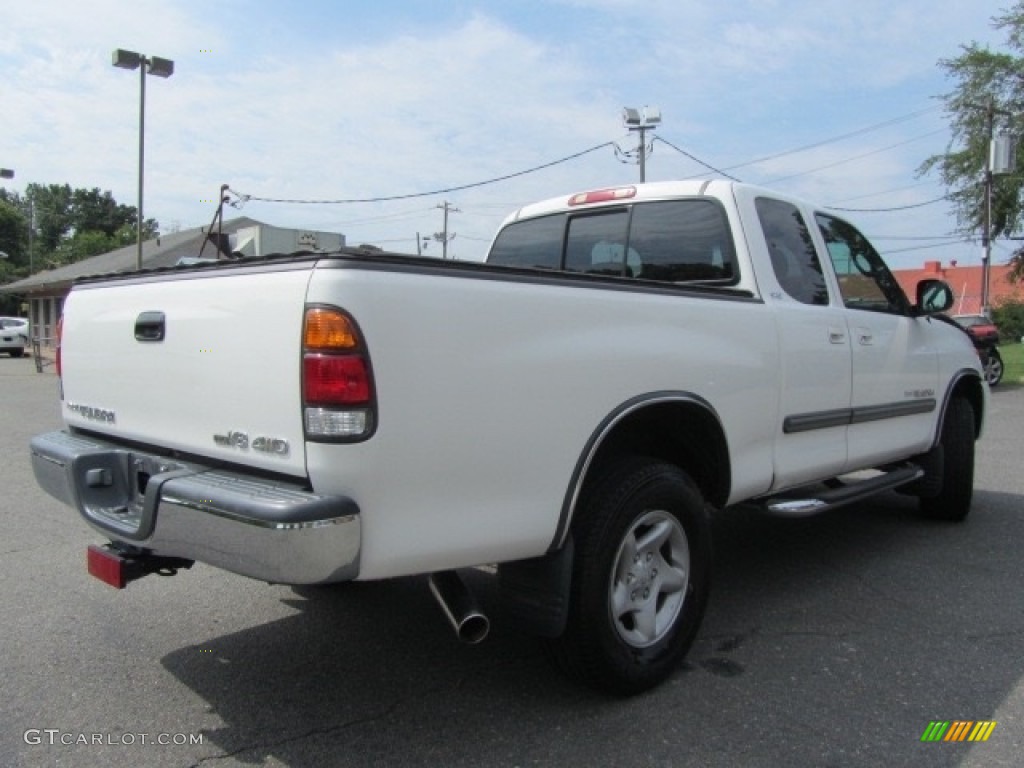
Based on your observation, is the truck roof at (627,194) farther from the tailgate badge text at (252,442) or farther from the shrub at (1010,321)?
the shrub at (1010,321)

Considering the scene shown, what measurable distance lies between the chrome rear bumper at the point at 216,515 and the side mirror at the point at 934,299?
419 cm

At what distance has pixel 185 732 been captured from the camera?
2986mm

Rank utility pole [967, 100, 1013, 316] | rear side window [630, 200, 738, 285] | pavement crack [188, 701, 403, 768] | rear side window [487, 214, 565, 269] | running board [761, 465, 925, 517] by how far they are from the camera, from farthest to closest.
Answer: utility pole [967, 100, 1013, 316]
rear side window [487, 214, 565, 269]
rear side window [630, 200, 738, 285]
running board [761, 465, 925, 517]
pavement crack [188, 701, 403, 768]

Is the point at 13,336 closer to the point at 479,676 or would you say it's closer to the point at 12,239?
the point at 479,676

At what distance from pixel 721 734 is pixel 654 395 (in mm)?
1228

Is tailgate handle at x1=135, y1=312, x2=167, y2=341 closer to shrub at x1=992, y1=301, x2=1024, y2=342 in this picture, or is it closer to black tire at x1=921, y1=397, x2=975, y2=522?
black tire at x1=921, y1=397, x2=975, y2=522

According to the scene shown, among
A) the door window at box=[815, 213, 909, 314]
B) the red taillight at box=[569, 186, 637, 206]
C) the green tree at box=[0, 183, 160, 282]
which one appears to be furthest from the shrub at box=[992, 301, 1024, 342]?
the green tree at box=[0, 183, 160, 282]

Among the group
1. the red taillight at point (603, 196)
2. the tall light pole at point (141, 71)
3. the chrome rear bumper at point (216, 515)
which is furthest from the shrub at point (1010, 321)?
the chrome rear bumper at point (216, 515)

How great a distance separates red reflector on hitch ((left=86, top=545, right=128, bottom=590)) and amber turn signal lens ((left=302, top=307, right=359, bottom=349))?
1.33 metres

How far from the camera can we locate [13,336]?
32.6m

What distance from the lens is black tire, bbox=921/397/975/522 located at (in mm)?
5754

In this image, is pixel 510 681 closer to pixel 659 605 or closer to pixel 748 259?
pixel 659 605

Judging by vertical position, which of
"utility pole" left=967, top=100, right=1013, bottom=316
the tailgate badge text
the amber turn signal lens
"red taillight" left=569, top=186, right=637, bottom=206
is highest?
"utility pole" left=967, top=100, right=1013, bottom=316

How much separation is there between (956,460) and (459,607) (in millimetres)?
4435
